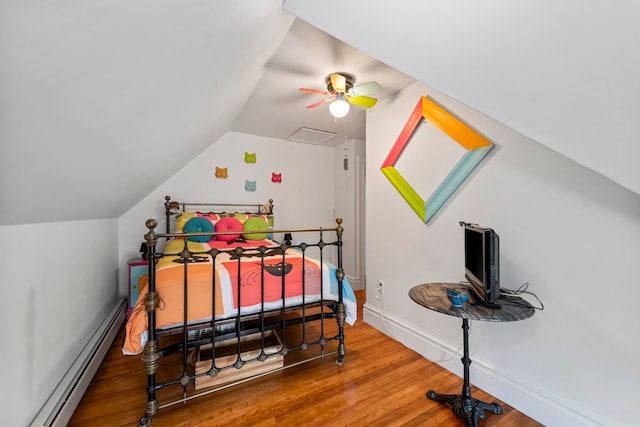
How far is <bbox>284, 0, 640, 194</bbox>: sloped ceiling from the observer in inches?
27.8

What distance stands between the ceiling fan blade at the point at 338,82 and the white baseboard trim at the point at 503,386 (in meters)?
2.10

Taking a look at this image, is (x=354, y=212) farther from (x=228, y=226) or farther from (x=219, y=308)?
(x=219, y=308)

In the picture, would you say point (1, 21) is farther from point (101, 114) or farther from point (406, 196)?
point (406, 196)

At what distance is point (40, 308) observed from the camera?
1296 millimetres

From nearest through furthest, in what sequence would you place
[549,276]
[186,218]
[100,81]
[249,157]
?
1. [100,81]
2. [549,276]
3. [186,218]
4. [249,157]

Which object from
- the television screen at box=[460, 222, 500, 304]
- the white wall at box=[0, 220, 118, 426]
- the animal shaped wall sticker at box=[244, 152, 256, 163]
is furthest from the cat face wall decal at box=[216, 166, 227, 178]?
the television screen at box=[460, 222, 500, 304]

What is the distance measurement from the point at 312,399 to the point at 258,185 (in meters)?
2.80

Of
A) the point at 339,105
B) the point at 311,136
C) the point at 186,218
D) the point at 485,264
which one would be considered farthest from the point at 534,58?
the point at 186,218

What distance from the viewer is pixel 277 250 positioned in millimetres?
1907

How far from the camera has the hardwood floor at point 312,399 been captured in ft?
4.78

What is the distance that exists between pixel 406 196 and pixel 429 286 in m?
0.83

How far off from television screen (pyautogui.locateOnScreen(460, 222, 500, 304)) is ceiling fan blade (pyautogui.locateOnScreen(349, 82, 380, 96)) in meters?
1.24

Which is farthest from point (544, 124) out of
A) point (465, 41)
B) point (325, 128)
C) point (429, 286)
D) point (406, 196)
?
point (325, 128)

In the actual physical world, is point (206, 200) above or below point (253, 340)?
above
